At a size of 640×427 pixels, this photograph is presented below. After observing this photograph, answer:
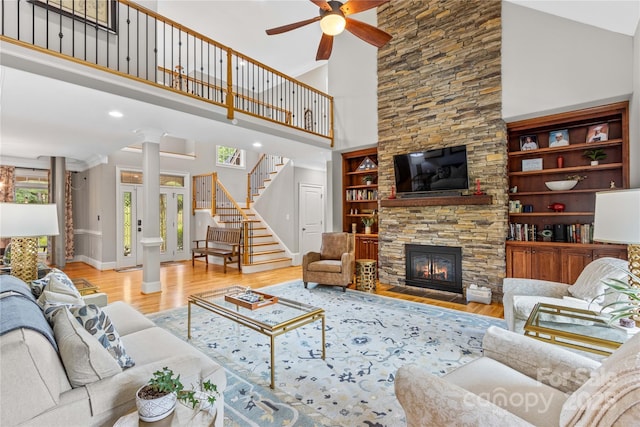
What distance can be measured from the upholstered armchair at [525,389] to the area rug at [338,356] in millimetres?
712

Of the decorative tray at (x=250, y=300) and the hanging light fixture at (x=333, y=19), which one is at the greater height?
the hanging light fixture at (x=333, y=19)

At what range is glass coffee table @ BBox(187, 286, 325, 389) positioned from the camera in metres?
2.37

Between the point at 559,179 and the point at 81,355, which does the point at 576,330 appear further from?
the point at 559,179

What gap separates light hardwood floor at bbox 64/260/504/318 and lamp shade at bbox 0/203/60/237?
177 cm

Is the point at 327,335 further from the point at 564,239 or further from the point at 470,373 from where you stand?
the point at 564,239

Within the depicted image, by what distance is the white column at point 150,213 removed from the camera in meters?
4.96

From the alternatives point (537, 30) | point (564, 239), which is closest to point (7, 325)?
point (564, 239)

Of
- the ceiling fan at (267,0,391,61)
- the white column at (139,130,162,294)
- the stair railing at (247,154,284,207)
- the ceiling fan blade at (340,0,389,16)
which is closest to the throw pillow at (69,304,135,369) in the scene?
the ceiling fan at (267,0,391,61)

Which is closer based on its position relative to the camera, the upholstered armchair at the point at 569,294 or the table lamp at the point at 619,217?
the table lamp at the point at 619,217

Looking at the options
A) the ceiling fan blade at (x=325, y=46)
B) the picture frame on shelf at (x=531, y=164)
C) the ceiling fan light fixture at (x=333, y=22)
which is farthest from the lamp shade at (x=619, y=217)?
the ceiling fan blade at (x=325, y=46)

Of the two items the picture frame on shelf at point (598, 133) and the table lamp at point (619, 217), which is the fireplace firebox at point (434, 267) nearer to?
the picture frame on shelf at point (598, 133)

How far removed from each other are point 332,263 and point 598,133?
Answer: 397 cm

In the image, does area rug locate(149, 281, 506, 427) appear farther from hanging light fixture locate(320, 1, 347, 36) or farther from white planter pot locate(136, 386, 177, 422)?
hanging light fixture locate(320, 1, 347, 36)

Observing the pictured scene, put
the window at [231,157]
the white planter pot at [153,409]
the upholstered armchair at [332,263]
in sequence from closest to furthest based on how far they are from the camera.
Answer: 1. the white planter pot at [153,409]
2. the upholstered armchair at [332,263]
3. the window at [231,157]
